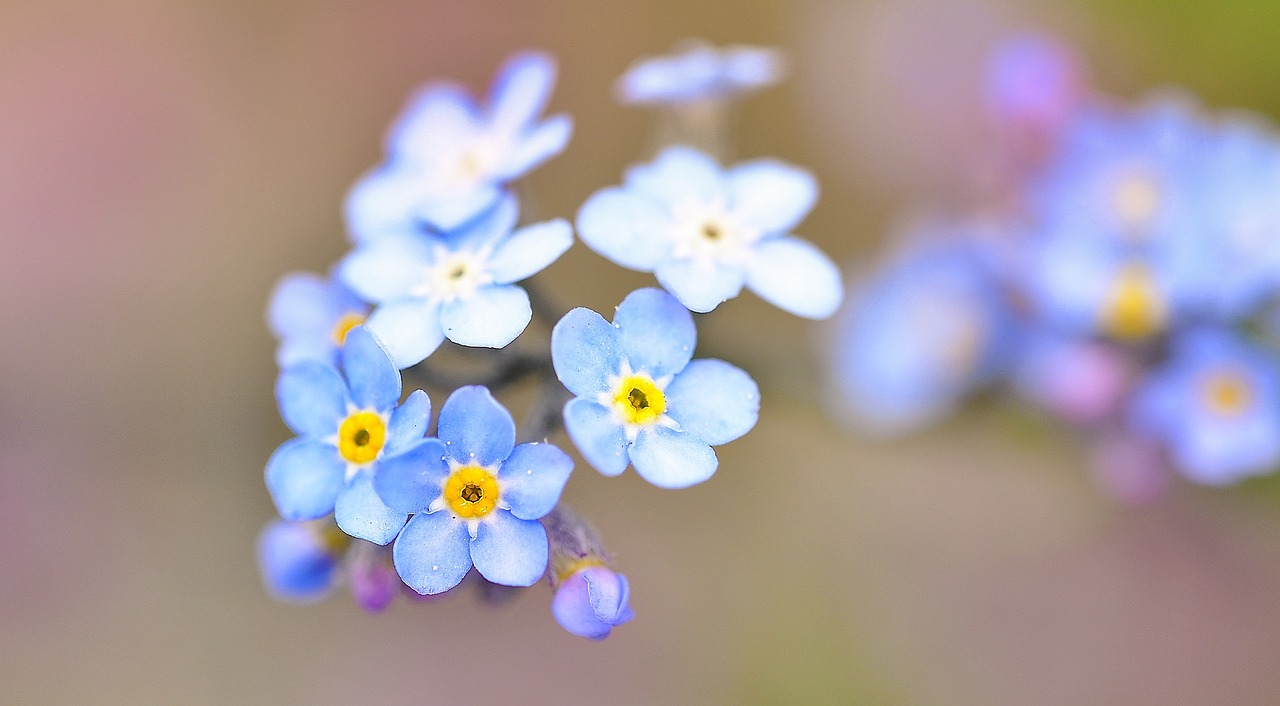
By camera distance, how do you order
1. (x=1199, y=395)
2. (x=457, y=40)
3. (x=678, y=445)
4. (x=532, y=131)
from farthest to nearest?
(x=457, y=40), (x=1199, y=395), (x=532, y=131), (x=678, y=445)

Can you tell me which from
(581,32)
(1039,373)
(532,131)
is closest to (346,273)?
(532,131)

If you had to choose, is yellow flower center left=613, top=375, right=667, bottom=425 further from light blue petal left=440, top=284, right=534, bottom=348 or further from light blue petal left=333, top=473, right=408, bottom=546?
light blue petal left=333, top=473, right=408, bottom=546

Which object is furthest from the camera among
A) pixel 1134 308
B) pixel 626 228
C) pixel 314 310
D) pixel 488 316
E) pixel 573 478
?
pixel 573 478

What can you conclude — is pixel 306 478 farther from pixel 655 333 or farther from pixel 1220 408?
pixel 1220 408

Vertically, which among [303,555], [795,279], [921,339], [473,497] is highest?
[921,339]

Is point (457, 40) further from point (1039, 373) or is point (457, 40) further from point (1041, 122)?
point (1039, 373)

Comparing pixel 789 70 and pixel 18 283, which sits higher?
pixel 789 70

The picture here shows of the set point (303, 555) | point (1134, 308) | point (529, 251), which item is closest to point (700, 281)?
point (529, 251)
